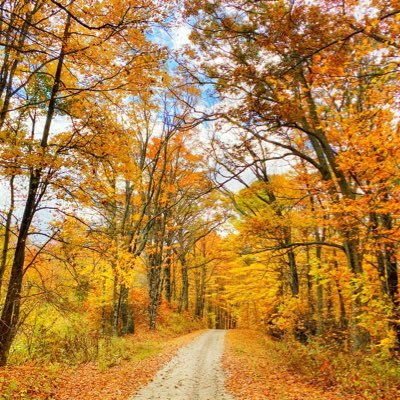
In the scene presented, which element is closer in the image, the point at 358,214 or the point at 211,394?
the point at 211,394

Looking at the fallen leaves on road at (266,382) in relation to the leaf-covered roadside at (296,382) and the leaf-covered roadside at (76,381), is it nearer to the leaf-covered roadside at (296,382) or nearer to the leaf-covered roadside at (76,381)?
the leaf-covered roadside at (296,382)

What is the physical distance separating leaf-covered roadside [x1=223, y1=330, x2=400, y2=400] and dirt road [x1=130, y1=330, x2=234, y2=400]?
0.42 m

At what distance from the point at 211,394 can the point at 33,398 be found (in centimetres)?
410

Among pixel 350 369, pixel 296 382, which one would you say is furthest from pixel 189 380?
pixel 350 369

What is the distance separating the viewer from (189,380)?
32.7ft

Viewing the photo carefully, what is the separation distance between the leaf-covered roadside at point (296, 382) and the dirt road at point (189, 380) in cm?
42

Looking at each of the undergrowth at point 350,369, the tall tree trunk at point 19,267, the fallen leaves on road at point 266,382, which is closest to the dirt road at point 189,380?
the fallen leaves on road at point 266,382

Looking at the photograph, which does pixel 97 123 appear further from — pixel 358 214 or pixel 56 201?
pixel 358 214

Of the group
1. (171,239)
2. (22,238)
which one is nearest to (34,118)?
(22,238)

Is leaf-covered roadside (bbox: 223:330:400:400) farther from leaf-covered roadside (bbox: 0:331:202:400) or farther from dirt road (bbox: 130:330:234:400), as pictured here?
leaf-covered roadside (bbox: 0:331:202:400)

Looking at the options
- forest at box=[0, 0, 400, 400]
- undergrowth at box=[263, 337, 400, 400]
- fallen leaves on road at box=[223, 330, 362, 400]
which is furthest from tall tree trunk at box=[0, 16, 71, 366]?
undergrowth at box=[263, 337, 400, 400]

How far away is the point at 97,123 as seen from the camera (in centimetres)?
933

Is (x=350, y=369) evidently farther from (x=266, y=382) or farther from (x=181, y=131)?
(x=181, y=131)

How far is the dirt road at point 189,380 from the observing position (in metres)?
8.38
